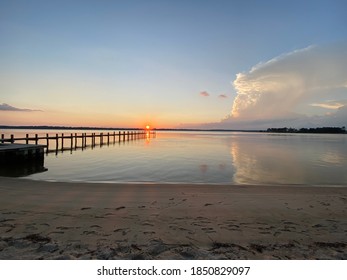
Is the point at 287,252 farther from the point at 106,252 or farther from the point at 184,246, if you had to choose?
the point at 106,252

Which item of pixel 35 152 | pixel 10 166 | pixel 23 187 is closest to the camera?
pixel 23 187

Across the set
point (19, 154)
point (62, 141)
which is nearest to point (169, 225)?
point (19, 154)

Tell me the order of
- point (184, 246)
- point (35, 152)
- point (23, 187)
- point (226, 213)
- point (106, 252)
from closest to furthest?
point (106, 252) → point (184, 246) → point (226, 213) → point (23, 187) → point (35, 152)

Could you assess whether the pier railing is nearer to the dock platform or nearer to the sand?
the dock platform

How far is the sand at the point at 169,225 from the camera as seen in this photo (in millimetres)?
4250

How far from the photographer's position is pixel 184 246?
4480 millimetres

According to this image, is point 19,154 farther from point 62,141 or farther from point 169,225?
point 62,141

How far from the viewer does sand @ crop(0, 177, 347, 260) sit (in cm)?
425

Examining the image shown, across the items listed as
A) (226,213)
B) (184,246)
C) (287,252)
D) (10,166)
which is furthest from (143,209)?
(10,166)

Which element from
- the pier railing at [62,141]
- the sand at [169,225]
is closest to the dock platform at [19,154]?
the pier railing at [62,141]

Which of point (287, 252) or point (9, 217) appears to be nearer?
point (287, 252)

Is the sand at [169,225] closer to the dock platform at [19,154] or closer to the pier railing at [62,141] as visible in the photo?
the dock platform at [19,154]
